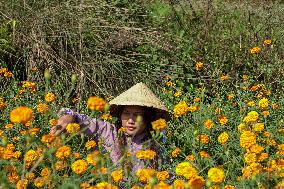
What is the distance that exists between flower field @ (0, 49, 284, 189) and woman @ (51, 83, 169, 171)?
2.8 inches

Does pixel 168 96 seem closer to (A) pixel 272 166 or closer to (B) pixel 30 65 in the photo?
(B) pixel 30 65

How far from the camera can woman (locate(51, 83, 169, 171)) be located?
2.85m

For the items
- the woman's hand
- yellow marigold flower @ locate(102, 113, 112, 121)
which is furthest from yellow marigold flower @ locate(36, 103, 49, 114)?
yellow marigold flower @ locate(102, 113, 112, 121)

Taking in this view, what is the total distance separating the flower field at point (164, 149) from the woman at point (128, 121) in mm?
71

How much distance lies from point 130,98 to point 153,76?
4.81 ft

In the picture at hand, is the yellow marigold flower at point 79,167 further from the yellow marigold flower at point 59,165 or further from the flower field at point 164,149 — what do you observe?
the yellow marigold flower at point 59,165

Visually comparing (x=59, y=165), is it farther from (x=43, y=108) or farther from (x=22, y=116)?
(x=43, y=108)

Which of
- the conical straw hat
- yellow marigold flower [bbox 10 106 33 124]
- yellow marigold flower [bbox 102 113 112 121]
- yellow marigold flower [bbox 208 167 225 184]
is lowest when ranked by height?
yellow marigold flower [bbox 102 113 112 121]

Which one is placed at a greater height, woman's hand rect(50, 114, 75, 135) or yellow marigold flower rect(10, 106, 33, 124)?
yellow marigold flower rect(10, 106, 33, 124)

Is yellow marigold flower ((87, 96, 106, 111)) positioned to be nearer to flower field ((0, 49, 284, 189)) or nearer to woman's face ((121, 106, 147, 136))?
flower field ((0, 49, 284, 189))

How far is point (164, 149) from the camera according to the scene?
277cm

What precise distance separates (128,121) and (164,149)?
0.27m

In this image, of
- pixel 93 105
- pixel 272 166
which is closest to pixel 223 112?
pixel 272 166

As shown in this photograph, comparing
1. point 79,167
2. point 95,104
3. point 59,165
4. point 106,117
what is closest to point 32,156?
point 59,165
